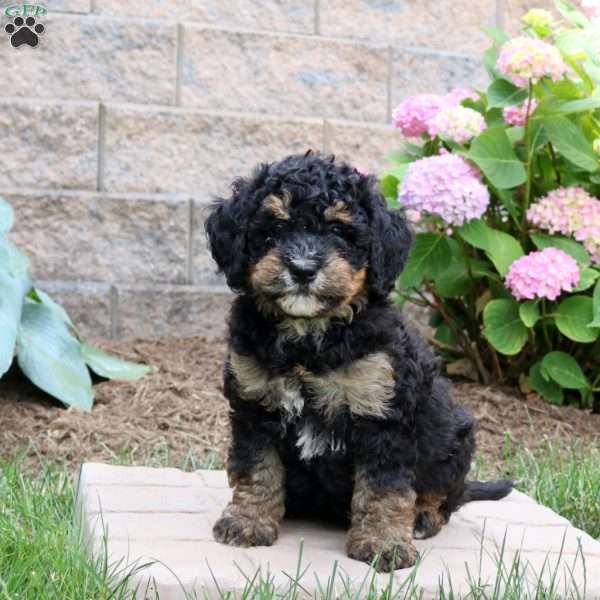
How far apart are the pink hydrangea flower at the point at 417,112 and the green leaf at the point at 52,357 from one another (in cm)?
228

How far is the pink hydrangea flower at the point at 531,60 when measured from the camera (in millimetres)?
6062

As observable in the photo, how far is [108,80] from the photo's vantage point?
734 centimetres

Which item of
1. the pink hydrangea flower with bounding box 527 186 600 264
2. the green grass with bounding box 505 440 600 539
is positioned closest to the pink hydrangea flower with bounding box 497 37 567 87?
the pink hydrangea flower with bounding box 527 186 600 264

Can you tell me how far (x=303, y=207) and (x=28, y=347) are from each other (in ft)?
9.90

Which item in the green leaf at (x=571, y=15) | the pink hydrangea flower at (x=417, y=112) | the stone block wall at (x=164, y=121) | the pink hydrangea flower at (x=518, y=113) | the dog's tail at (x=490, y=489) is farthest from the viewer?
the stone block wall at (x=164, y=121)

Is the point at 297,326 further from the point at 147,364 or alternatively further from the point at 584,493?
the point at 147,364

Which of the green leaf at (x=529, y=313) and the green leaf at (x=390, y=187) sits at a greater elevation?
the green leaf at (x=390, y=187)

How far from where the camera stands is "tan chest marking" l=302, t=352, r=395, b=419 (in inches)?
146

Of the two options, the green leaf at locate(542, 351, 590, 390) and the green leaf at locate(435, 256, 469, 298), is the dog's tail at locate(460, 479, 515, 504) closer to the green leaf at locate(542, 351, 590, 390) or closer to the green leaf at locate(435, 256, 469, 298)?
the green leaf at locate(542, 351, 590, 390)

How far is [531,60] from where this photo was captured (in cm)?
606

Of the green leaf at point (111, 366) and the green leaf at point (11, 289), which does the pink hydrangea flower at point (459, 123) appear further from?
the green leaf at point (11, 289)

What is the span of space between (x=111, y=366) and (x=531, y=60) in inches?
114

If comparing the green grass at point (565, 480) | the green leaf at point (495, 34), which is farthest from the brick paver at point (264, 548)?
the green leaf at point (495, 34)

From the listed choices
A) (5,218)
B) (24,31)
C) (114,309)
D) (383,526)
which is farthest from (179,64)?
(383,526)
